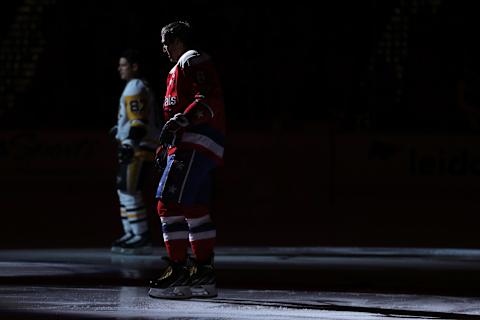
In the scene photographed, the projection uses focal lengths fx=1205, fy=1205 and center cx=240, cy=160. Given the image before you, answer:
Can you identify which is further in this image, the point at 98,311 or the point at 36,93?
the point at 36,93

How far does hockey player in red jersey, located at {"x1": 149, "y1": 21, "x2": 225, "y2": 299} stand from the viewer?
752 cm

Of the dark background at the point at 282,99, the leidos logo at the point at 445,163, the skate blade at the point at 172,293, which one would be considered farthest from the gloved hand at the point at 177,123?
the leidos logo at the point at 445,163

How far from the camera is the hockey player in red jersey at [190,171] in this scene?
752 cm

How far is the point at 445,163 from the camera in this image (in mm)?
22422

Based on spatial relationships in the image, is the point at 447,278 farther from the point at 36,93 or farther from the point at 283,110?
the point at 36,93

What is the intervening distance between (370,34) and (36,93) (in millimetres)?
7744

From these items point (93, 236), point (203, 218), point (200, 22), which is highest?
point (200, 22)

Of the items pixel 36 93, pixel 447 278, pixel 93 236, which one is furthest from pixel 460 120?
pixel 447 278

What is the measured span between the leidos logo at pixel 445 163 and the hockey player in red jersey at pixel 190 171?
15.0 meters

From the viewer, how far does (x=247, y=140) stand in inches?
905

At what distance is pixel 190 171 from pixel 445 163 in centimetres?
1538

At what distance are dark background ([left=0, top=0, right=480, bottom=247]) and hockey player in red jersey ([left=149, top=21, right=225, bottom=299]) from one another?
10.3 metres

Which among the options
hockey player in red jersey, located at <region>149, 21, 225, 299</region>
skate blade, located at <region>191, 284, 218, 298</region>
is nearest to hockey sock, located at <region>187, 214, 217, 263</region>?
hockey player in red jersey, located at <region>149, 21, 225, 299</region>

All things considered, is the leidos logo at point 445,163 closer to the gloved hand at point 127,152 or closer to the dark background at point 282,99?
the dark background at point 282,99
